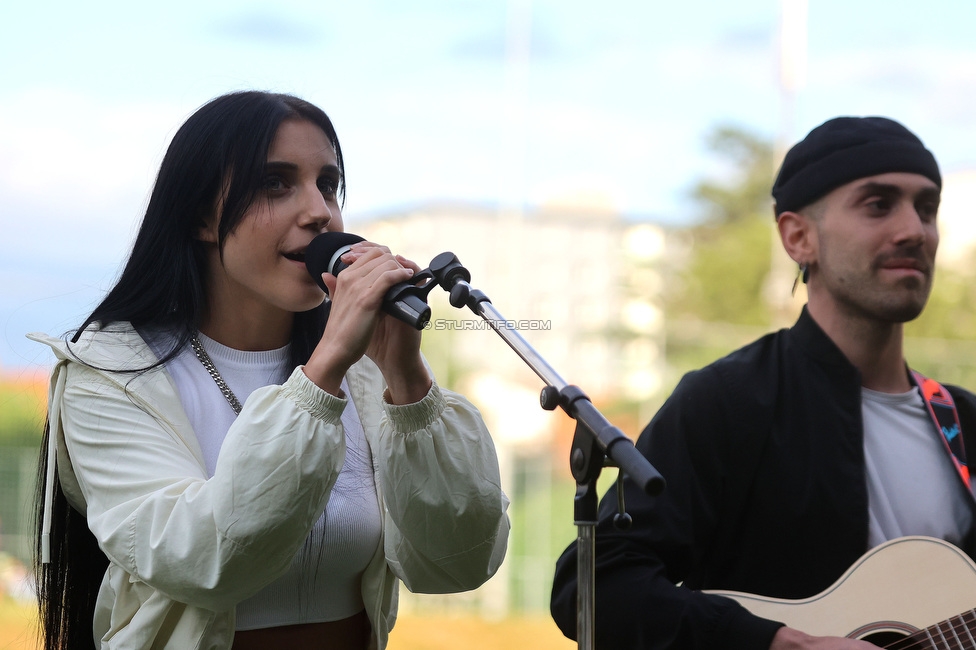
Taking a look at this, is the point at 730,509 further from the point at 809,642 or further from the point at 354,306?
the point at 354,306

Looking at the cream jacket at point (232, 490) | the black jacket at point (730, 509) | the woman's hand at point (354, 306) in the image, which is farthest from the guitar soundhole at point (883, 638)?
the woman's hand at point (354, 306)

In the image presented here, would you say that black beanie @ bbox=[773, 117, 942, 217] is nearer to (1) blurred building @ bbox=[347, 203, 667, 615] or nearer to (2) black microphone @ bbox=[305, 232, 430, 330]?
(2) black microphone @ bbox=[305, 232, 430, 330]

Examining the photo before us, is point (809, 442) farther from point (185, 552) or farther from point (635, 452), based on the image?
point (185, 552)

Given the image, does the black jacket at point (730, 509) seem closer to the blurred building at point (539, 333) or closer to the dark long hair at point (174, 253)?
the dark long hair at point (174, 253)

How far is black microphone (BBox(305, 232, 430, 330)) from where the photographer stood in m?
1.67

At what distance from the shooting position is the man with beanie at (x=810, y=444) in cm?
228

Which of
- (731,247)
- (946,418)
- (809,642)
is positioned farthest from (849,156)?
(731,247)

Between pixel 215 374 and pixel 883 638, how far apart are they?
1504 millimetres

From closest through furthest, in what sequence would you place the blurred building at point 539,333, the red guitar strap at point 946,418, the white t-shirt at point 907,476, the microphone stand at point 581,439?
the microphone stand at point 581,439
the white t-shirt at point 907,476
the red guitar strap at point 946,418
the blurred building at point 539,333

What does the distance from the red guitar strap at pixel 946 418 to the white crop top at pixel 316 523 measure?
1.42 m

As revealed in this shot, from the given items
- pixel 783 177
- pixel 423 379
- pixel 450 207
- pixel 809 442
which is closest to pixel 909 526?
pixel 809 442

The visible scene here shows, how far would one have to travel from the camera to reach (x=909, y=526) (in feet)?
8.04

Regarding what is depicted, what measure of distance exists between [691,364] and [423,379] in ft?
46.8

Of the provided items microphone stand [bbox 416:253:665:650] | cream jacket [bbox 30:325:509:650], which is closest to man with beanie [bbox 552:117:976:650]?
cream jacket [bbox 30:325:509:650]
